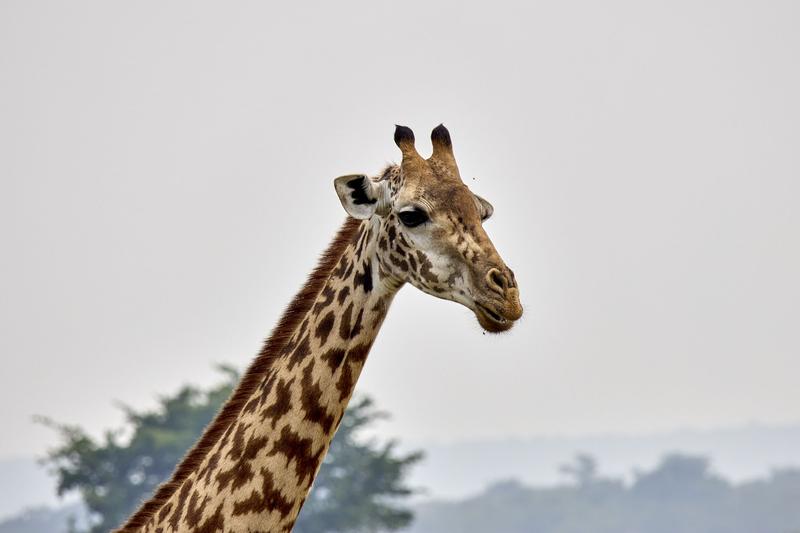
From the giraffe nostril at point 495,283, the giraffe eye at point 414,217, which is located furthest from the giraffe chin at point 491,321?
the giraffe eye at point 414,217

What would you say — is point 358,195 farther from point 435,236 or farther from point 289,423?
point 289,423

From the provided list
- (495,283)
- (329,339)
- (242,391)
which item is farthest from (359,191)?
(242,391)

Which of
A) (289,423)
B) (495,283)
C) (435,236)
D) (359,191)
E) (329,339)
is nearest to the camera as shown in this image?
(495,283)

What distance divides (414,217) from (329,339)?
0.95 metres

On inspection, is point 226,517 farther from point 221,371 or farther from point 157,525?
point 221,371

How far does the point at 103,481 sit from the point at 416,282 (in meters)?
66.3

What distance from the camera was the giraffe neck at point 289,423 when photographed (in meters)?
11.8

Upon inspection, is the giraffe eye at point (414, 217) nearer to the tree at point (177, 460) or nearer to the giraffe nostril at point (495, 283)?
the giraffe nostril at point (495, 283)

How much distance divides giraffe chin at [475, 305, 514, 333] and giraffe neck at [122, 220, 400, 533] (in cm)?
75

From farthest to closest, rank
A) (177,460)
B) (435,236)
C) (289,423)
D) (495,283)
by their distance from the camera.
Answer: (177,460) → (435,236) → (289,423) → (495,283)

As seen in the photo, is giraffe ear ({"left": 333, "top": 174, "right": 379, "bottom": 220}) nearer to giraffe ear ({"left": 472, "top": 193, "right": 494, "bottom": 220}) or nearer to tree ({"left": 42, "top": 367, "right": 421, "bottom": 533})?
giraffe ear ({"left": 472, "top": 193, "right": 494, "bottom": 220})

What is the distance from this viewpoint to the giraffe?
11.8 meters

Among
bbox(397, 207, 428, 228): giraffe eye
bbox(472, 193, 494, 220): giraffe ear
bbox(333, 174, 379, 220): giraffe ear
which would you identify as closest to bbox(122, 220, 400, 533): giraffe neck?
bbox(333, 174, 379, 220): giraffe ear

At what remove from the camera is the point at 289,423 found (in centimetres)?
1192
